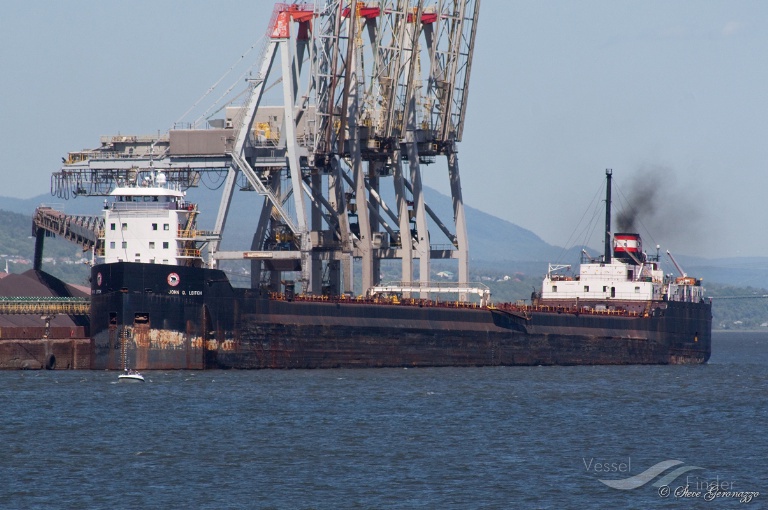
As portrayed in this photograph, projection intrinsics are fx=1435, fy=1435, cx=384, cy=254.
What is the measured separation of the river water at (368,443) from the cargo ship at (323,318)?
6.53 feet

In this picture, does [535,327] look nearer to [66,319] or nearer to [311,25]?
[311,25]

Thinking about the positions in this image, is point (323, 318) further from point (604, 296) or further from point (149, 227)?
point (604, 296)

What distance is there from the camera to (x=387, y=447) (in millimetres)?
39344

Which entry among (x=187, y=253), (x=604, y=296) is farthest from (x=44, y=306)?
(x=604, y=296)

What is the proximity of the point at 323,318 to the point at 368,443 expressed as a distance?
79.4ft

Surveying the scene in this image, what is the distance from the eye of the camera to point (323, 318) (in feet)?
210

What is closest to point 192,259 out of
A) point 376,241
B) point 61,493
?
point 376,241

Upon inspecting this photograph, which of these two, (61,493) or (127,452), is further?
(127,452)

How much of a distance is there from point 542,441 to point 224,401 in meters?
13.2

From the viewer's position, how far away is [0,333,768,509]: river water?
3278 centimetres

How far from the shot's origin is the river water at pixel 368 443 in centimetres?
3278

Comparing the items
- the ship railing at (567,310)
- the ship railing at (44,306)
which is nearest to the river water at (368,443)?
the ship railing at (44,306)

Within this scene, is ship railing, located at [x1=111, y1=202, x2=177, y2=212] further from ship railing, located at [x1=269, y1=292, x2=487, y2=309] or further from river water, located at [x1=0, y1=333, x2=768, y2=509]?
river water, located at [x1=0, y1=333, x2=768, y2=509]

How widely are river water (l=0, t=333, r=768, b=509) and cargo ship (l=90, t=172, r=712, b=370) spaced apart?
1.99m
